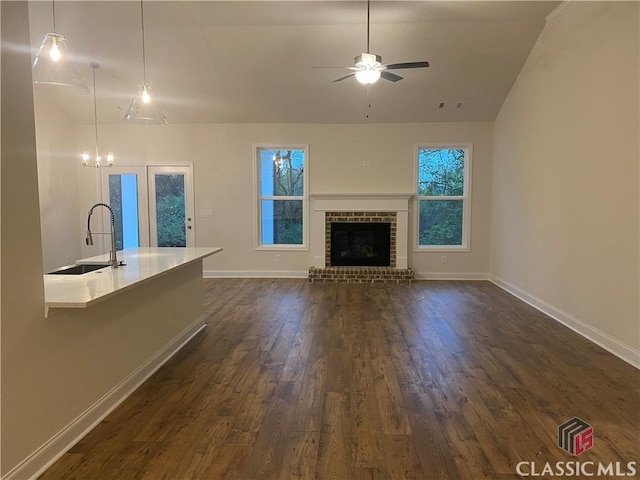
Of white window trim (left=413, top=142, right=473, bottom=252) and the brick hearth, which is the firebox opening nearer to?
the brick hearth

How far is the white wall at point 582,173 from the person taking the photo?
10.7ft

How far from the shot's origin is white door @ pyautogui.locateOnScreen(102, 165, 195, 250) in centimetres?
712

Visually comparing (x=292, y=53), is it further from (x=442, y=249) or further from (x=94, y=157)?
(x=94, y=157)

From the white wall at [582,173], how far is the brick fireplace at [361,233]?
1839mm

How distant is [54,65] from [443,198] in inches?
232

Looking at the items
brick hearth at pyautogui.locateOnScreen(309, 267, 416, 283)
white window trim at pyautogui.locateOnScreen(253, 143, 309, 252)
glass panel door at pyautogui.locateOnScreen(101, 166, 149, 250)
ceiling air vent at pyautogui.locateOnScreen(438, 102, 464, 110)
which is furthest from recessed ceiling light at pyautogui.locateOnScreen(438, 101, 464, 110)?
glass panel door at pyautogui.locateOnScreen(101, 166, 149, 250)

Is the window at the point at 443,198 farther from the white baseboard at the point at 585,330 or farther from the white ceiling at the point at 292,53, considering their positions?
the white baseboard at the point at 585,330

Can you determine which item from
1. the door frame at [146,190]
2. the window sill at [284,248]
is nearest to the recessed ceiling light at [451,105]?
the window sill at [284,248]

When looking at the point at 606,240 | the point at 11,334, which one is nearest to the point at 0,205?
the point at 11,334

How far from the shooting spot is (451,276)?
6980 millimetres

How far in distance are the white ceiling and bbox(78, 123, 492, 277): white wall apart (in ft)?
0.78

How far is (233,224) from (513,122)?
4.87m

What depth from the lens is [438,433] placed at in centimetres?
223

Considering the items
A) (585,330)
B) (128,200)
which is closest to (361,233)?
(585,330)
